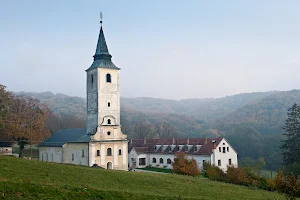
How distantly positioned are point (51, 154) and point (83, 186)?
3383 cm

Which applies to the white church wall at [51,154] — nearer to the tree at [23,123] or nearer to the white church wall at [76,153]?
the white church wall at [76,153]

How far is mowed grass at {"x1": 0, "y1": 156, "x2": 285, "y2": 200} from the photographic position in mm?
14836

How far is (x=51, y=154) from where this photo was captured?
4909 centimetres

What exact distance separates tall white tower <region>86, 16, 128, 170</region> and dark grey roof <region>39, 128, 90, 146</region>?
118 cm

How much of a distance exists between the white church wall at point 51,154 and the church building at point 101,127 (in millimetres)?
407

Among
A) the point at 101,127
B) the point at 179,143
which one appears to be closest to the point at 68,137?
the point at 101,127

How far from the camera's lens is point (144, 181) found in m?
23.3

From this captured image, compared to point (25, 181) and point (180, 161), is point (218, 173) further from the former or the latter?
point (25, 181)

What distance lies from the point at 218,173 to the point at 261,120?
86.0 meters

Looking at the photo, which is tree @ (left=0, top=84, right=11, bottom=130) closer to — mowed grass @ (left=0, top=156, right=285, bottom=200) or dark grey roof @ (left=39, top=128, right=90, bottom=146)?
dark grey roof @ (left=39, top=128, right=90, bottom=146)

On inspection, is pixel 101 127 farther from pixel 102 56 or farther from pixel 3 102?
pixel 3 102

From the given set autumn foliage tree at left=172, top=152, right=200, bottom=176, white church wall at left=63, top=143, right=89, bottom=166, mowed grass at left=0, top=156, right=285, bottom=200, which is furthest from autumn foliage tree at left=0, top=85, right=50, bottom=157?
mowed grass at left=0, top=156, right=285, bottom=200

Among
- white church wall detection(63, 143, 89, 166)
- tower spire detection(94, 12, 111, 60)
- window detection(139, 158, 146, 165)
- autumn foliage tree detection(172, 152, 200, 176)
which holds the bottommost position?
window detection(139, 158, 146, 165)

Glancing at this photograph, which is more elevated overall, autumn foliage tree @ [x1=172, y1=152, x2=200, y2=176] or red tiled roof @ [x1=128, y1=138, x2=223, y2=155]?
red tiled roof @ [x1=128, y1=138, x2=223, y2=155]
